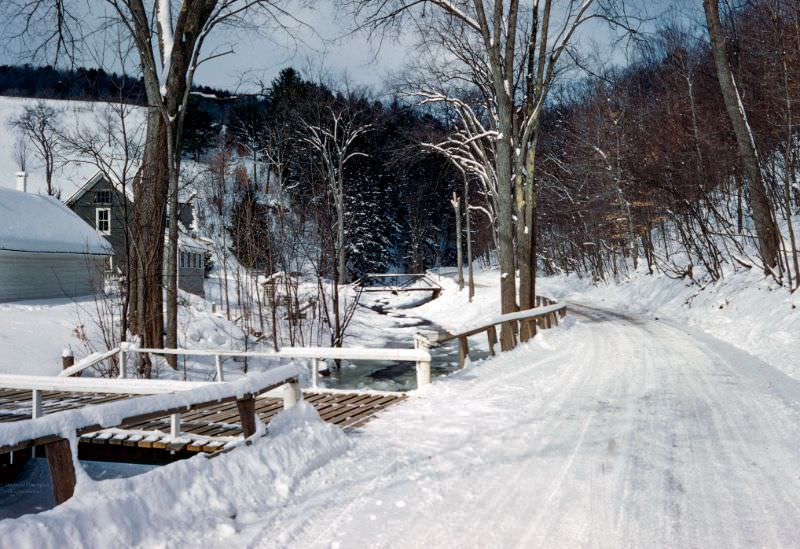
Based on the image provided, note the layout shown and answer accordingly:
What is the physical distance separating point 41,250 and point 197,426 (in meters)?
21.5

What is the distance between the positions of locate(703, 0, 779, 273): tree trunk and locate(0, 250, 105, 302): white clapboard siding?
21.8 meters

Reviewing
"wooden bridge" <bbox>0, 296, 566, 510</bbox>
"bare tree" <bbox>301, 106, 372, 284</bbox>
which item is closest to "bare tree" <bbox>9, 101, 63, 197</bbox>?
"wooden bridge" <bbox>0, 296, 566, 510</bbox>

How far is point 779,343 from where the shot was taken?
11172 mm

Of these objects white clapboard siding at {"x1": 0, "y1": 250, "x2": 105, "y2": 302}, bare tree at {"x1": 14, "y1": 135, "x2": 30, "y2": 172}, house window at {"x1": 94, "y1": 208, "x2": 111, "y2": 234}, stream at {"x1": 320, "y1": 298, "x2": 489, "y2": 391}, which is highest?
bare tree at {"x1": 14, "y1": 135, "x2": 30, "y2": 172}

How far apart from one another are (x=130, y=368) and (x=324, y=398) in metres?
6.97

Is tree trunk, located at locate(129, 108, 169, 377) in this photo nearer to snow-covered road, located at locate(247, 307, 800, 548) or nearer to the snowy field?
the snowy field

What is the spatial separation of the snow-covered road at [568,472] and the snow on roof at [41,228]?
21358mm

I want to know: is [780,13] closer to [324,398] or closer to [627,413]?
[627,413]

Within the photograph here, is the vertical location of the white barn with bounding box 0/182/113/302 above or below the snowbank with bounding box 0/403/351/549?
above

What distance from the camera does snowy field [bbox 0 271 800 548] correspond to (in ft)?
A: 11.5

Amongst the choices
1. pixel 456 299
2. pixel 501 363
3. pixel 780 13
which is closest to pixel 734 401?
pixel 501 363

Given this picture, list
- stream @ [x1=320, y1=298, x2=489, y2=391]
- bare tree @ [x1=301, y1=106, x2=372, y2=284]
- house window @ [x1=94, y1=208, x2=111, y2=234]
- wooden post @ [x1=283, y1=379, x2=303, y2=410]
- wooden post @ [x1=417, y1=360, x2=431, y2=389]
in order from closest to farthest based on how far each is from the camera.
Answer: wooden post @ [x1=283, y1=379, x2=303, y2=410] < wooden post @ [x1=417, y1=360, x2=431, y2=389] < stream @ [x1=320, y1=298, x2=489, y2=391] < house window @ [x1=94, y1=208, x2=111, y2=234] < bare tree @ [x1=301, y1=106, x2=372, y2=284]

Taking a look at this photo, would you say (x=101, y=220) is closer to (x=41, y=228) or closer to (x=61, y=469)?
(x=41, y=228)

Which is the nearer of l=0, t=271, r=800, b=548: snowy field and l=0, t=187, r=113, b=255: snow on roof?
l=0, t=271, r=800, b=548: snowy field
